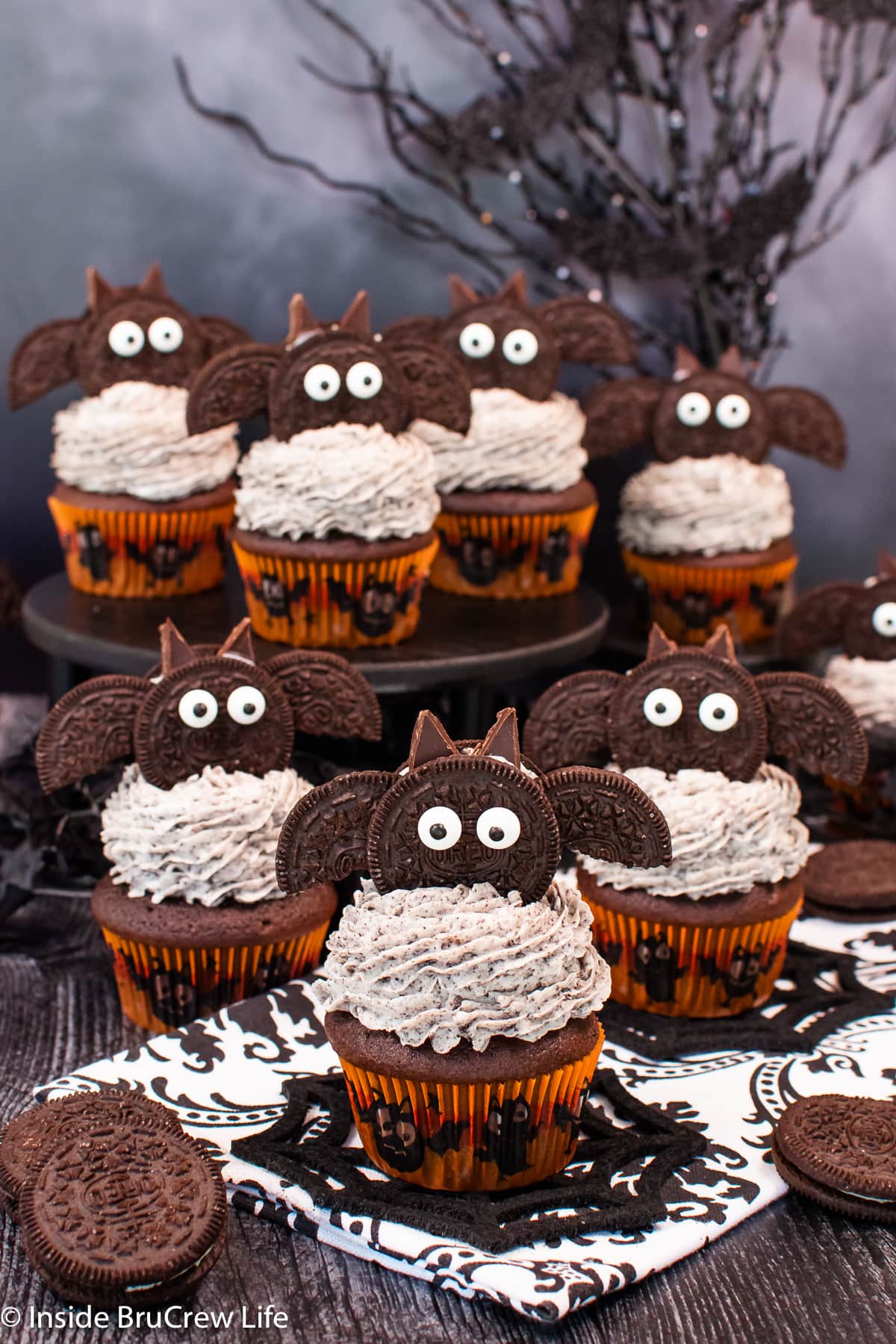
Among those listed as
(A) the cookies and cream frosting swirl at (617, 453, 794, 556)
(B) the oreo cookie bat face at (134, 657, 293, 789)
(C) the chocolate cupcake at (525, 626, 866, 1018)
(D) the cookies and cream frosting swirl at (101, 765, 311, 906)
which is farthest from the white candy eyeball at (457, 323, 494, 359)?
(D) the cookies and cream frosting swirl at (101, 765, 311, 906)

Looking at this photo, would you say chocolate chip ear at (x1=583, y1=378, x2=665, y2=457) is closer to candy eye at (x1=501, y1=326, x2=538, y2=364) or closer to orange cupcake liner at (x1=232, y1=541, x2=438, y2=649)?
candy eye at (x1=501, y1=326, x2=538, y2=364)

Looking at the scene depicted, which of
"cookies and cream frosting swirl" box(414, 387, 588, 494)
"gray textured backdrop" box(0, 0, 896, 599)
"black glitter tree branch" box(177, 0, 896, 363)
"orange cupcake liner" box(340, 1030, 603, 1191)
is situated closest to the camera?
"orange cupcake liner" box(340, 1030, 603, 1191)

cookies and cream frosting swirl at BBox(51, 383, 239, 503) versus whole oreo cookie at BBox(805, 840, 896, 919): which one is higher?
cookies and cream frosting swirl at BBox(51, 383, 239, 503)

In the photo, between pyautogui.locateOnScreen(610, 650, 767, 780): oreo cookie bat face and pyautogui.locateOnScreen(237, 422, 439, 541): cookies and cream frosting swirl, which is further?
pyautogui.locateOnScreen(237, 422, 439, 541): cookies and cream frosting swirl

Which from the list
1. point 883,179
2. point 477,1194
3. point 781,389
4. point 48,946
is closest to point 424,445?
point 781,389

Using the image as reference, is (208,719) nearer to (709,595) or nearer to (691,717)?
(691,717)

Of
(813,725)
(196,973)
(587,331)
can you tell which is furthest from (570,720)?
(587,331)

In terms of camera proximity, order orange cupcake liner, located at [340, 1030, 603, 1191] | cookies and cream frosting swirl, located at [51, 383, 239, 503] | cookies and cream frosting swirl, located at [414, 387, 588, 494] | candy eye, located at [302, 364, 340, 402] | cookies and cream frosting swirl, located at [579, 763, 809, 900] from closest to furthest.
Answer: orange cupcake liner, located at [340, 1030, 603, 1191], cookies and cream frosting swirl, located at [579, 763, 809, 900], candy eye, located at [302, 364, 340, 402], cookies and cream frosting swirl, located at [51, 383, 239, 503], cookies and cream frosting swirl, located at [414, 387, 588, 494]

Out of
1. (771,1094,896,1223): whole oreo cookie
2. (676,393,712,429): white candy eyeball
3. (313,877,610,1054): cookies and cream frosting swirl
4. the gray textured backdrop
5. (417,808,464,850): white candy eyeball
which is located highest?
the gray textured backdrop

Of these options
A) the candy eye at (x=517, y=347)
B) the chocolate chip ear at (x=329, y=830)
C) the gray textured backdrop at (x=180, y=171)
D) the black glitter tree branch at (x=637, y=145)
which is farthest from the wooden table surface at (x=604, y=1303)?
the black glitter tree branch at (x=637, y=145)
